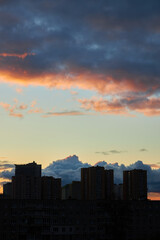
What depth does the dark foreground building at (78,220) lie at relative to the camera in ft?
470

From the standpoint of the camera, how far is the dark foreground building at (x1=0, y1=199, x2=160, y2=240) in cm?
14338

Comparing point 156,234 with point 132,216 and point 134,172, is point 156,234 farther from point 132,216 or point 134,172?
point 134,172

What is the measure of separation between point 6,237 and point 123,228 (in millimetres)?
40624

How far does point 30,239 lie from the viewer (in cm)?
14338

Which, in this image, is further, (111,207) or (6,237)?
(111,207)

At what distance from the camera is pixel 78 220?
5930 inches

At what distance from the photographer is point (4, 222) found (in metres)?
142

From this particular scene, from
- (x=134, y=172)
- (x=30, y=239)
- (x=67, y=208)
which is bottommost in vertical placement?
(x=30, y=239)

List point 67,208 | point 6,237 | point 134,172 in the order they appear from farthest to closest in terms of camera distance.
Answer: point 134,172 → point 67,208 → point 6,237

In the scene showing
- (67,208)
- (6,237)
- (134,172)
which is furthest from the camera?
(134,172)

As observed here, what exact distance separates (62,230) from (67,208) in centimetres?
759

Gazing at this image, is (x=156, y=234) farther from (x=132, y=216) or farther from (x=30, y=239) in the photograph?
(x=30, y=239)

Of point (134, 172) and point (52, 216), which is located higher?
point (134, 172)

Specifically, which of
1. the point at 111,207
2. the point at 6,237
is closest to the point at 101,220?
the point at 111,207
